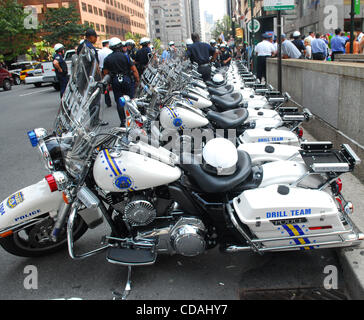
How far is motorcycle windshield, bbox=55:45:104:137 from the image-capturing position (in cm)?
276

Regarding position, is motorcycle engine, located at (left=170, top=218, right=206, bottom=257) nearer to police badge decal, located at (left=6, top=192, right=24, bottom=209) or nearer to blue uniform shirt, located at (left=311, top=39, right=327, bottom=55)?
police badge decal, located at (left=6, top=192, right=24, bottom=209)

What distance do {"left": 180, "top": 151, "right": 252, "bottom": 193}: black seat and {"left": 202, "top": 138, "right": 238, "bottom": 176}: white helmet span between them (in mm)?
42

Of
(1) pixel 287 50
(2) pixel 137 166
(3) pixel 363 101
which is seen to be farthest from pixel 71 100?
(1) pixel 287 50

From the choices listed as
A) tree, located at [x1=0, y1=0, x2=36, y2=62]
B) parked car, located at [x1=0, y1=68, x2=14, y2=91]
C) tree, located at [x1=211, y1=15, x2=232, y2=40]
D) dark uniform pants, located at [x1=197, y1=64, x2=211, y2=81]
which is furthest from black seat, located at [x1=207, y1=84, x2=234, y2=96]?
tree, located at [x1=211, y1=15, x2=232, y2=40]

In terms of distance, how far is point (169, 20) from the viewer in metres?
166

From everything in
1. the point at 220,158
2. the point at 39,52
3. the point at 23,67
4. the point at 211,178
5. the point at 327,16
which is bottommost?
the point at 211,178

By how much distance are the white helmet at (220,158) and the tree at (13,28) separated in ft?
127

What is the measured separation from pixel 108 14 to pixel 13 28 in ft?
184

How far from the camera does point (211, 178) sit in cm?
277

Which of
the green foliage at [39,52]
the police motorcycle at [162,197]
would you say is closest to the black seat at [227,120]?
the police motorcycle at [162,197]

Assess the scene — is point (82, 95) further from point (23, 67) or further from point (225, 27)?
point (225, 27)

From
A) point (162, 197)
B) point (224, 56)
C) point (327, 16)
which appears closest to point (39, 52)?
point (224, 56)

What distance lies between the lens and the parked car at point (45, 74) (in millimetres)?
18816
